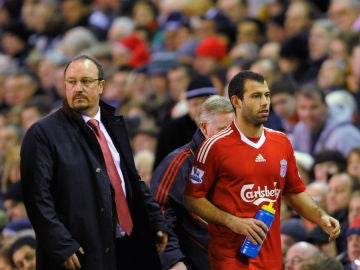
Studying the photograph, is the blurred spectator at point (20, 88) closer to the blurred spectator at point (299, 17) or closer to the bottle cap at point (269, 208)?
the blurred spectator at point (299, 17)

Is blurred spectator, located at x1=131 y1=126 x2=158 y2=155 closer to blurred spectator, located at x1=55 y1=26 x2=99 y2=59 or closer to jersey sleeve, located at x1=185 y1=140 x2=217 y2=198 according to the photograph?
blurred spectator, located at x1=55 y1=26 x2=99 y2=59

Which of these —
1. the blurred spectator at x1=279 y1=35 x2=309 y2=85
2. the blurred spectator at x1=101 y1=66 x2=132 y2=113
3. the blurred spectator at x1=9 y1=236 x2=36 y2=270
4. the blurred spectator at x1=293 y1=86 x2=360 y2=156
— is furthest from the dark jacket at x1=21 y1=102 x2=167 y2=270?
the blurred spectator at x1=101 y1=66 x2=132 y2=113

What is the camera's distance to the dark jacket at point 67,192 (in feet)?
22.3

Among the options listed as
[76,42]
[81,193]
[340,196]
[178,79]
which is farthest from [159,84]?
[81,193]

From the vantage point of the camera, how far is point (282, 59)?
1397 cm

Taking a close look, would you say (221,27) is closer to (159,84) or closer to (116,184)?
(159,84)

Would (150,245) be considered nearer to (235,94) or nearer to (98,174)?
(98,174)

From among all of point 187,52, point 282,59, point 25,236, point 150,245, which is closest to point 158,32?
point 187,52

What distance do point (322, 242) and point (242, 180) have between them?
2.59 meters

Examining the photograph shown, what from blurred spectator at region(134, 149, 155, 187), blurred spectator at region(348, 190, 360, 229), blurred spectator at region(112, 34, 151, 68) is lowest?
blurred spectator at region(348, 190, 360, 229)

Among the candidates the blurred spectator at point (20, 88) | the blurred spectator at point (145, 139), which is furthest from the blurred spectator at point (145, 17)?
the blurred spectator at point (145, 139)

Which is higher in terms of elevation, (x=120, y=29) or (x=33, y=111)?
(x=120, y=29)

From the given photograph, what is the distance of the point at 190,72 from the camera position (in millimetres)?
14250

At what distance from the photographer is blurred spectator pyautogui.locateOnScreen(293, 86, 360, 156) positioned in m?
11.4
